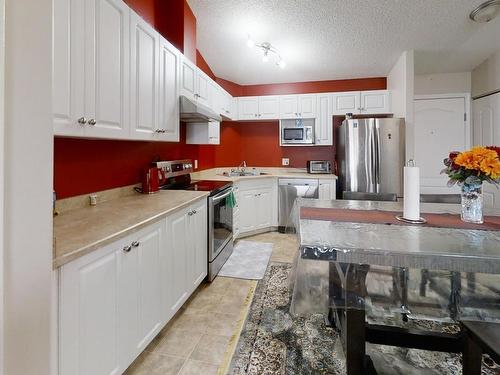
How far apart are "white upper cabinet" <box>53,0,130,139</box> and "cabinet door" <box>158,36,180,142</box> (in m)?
0.47

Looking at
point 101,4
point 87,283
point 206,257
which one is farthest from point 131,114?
point 206,257

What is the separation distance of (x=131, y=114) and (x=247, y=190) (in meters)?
2.38

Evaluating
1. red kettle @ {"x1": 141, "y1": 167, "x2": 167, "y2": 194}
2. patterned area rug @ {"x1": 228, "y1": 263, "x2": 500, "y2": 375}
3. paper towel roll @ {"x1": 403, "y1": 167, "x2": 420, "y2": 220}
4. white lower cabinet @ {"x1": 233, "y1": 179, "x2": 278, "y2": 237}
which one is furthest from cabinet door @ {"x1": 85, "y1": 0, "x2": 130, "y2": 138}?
white lower cabinet @ {"x1": 233, "y1": 179, "x2": 278, "y2": 237}

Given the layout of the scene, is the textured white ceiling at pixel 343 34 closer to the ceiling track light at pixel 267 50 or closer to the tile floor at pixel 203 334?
the ceiling track light at pixel 267 50

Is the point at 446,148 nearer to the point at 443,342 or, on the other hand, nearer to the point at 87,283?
the point at 443,342

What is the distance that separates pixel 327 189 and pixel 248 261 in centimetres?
172

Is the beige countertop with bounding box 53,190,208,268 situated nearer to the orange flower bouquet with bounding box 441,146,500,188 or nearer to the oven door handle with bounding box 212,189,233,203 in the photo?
the oven door handle with bounding box 212,189,233,203

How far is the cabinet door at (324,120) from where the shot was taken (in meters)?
4.46

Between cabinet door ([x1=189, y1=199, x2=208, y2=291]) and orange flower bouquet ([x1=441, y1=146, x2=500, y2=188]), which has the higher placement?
orange flower bouquet ([x1=441, y1=146, x2=500, y2=188])

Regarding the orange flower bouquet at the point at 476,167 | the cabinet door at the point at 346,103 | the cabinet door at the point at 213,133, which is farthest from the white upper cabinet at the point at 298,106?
the orange flower bouquet at the point at 476,167

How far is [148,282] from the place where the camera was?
1.60 metres

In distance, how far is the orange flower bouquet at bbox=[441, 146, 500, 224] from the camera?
142 cm

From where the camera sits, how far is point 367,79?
4648mm

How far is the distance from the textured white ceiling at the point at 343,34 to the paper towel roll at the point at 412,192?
2005 millimetres
